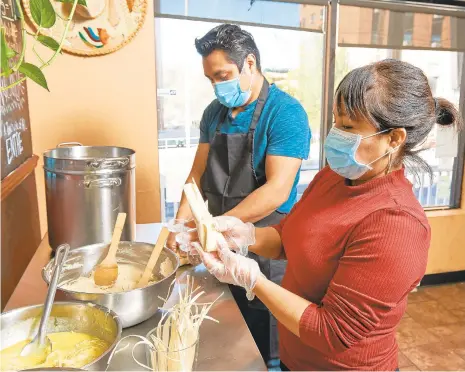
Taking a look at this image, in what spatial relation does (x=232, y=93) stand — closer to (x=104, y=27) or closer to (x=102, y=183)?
(x=102, y=183)

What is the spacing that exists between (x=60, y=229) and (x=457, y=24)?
3.21 m

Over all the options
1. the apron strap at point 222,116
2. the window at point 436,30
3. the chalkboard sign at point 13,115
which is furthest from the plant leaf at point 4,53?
the window at point 436,30

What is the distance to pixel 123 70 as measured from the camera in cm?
226

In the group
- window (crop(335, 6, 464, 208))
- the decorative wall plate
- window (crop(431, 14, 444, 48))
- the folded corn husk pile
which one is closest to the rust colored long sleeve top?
the folded corn husk pile

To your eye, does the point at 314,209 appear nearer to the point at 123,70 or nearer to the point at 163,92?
the point at 123,70

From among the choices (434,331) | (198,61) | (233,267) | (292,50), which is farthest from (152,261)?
(434,331)

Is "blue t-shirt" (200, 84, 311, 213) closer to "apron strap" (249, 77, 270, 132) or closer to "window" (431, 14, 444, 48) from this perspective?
"apron strap" (249, 77, 270, 132)

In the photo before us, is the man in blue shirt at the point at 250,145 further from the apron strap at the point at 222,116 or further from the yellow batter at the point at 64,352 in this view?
the yellow batter at the point at 64,352

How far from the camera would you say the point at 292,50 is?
2.84m

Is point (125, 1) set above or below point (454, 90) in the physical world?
above

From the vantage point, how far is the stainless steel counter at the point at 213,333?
918 mm

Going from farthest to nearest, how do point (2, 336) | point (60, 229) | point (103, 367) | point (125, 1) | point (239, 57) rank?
point (125, 1) < point (239, 57) < point (60, 229) < point (2, 336) < point (103, 367)

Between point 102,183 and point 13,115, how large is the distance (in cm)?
73

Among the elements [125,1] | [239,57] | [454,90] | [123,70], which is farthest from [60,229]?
[454,90]
